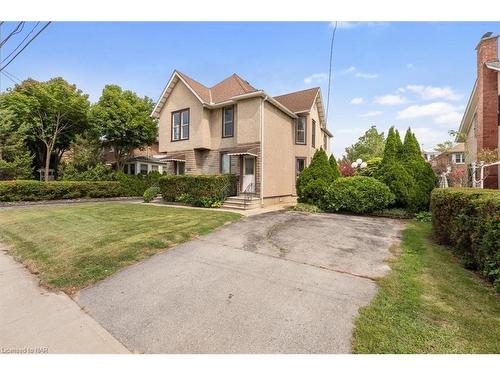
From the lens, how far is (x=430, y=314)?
120 inches

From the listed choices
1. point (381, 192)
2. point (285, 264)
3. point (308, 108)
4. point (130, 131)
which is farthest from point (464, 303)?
point (130, 131)

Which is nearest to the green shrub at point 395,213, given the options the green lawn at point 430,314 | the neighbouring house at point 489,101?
the neighbouring house at point 489,101

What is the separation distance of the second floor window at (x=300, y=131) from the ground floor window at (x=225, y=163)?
5.42m

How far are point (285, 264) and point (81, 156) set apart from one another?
2297cm

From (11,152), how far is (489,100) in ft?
102

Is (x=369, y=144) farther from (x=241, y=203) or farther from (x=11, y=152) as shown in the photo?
(x=11, y=152)

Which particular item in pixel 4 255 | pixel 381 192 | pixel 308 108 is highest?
pixel 308 108

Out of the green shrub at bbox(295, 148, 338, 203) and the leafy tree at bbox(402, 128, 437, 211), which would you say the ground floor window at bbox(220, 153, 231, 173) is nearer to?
the green shrub at bbox(295, 148, 338, 203)

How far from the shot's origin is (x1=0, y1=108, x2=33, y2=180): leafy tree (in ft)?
60.7

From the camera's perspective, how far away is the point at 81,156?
2122 centimetres

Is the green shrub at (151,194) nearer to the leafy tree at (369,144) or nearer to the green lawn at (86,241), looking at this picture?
the green lawn at (86,241)

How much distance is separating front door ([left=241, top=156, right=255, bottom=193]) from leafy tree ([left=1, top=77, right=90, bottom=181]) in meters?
17.5
